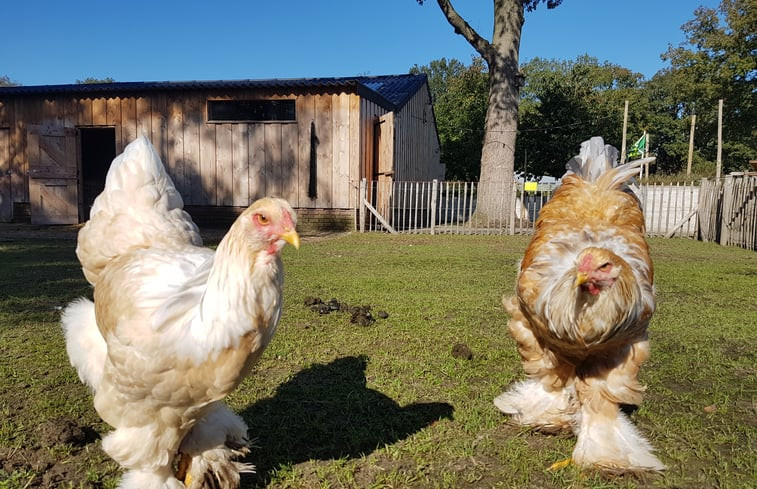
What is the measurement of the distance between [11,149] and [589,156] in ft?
65.4

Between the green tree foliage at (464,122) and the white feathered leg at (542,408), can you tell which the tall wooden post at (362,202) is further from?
the green tree foliage at (464,122)

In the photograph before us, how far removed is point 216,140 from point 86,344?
14258 mm

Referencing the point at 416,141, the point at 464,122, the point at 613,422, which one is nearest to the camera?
the point at 613,422

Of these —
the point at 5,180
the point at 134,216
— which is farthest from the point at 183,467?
the point at 5,180

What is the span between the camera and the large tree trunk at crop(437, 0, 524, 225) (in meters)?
16.5

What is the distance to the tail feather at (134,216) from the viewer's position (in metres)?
3.21

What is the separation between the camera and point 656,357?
15.4ft

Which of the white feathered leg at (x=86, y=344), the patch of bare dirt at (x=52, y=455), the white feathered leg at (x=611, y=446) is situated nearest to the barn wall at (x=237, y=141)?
the white feathered leg at (x=86, y=344)

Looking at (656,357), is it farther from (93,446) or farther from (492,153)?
(492,153)

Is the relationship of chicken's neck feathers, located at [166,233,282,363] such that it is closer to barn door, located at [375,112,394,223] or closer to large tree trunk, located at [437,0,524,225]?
barn door, located at [375,112,394,223]

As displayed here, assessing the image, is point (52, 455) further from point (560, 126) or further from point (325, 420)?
point (560, 126)

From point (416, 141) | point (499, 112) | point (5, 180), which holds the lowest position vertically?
point (5, 180)

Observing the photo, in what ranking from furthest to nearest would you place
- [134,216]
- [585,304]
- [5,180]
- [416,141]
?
1. [416,141]
2. [5,180]
3. [134,216]
4. [585,304]

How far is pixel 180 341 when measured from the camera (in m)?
2.20
